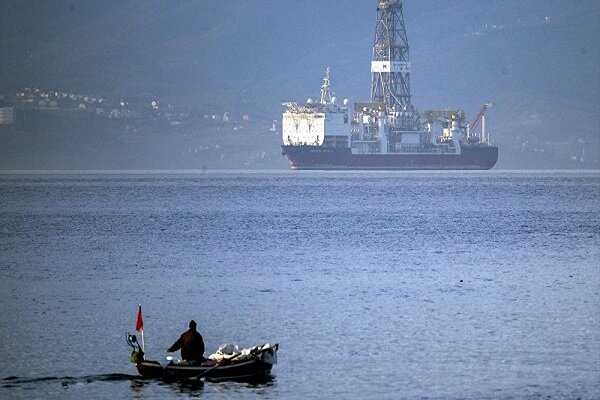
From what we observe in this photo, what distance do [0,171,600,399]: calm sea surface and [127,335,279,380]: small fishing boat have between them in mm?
A: 313

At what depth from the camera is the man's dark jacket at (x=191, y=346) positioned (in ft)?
113

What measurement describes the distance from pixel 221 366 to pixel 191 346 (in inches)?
32.1

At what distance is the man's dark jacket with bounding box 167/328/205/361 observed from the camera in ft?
113

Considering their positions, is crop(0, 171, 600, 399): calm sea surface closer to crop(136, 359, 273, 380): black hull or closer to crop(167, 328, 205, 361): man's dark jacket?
crop(136, 359, 273, 380): black hull

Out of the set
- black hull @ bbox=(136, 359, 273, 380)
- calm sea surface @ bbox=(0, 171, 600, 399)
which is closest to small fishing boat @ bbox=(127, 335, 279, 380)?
black hull @ bbox=(136, 359, 273, 380)

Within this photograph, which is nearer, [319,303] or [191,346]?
[191,346]

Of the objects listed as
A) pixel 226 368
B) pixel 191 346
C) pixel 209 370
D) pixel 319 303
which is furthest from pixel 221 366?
pixel 319 303

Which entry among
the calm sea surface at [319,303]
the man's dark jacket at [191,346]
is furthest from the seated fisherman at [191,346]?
the calm sea surface at [319,303]

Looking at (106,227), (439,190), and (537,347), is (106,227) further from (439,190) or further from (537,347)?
(439,190)

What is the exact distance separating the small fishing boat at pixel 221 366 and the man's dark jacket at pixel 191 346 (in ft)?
0.52

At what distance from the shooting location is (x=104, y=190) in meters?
166

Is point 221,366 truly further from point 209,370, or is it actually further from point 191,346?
point 191,346

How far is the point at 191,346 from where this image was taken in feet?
113

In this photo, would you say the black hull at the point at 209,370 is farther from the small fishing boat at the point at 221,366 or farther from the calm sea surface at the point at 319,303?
the calm sea surface at the point at 319,303
